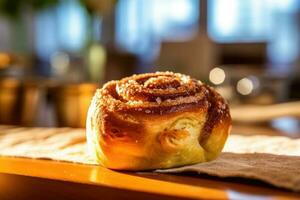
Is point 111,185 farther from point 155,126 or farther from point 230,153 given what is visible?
point 230,153

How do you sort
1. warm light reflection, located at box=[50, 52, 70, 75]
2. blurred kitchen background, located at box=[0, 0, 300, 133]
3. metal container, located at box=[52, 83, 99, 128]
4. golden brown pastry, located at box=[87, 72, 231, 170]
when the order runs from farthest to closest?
blurred kitchen background, located at box=[0, 0, 300, 133]
warm light reflection, located at box=[50, 52, 70, 75]
metal container, located at box=[52, 83, 99, 128]
golden brown pastry, located at box=[87, 72, 231, 170]

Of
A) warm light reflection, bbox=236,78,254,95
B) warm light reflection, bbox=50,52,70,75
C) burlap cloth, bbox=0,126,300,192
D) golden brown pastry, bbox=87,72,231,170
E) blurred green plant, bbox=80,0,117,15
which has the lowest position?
warm light reflection, bbox=50,52,70,75

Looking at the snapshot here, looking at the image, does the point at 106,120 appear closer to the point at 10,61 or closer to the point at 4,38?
the point at 10,61

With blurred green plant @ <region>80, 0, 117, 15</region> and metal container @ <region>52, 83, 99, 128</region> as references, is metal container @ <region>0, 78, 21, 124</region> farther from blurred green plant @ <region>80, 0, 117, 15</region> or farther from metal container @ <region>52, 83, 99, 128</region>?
blurred green plant @ <region>80, 0, 117, 15</region>

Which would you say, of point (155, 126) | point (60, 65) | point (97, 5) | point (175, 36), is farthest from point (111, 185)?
point (175, 36)

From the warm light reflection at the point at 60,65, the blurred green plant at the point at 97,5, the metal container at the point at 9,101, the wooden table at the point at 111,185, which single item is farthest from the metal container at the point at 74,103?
the warm light reflection at the point at 60,65

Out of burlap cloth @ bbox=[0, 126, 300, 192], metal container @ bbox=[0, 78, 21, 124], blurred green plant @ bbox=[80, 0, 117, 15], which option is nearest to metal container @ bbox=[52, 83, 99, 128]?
metal container @ bbox=[0, 78, 21, 124]
